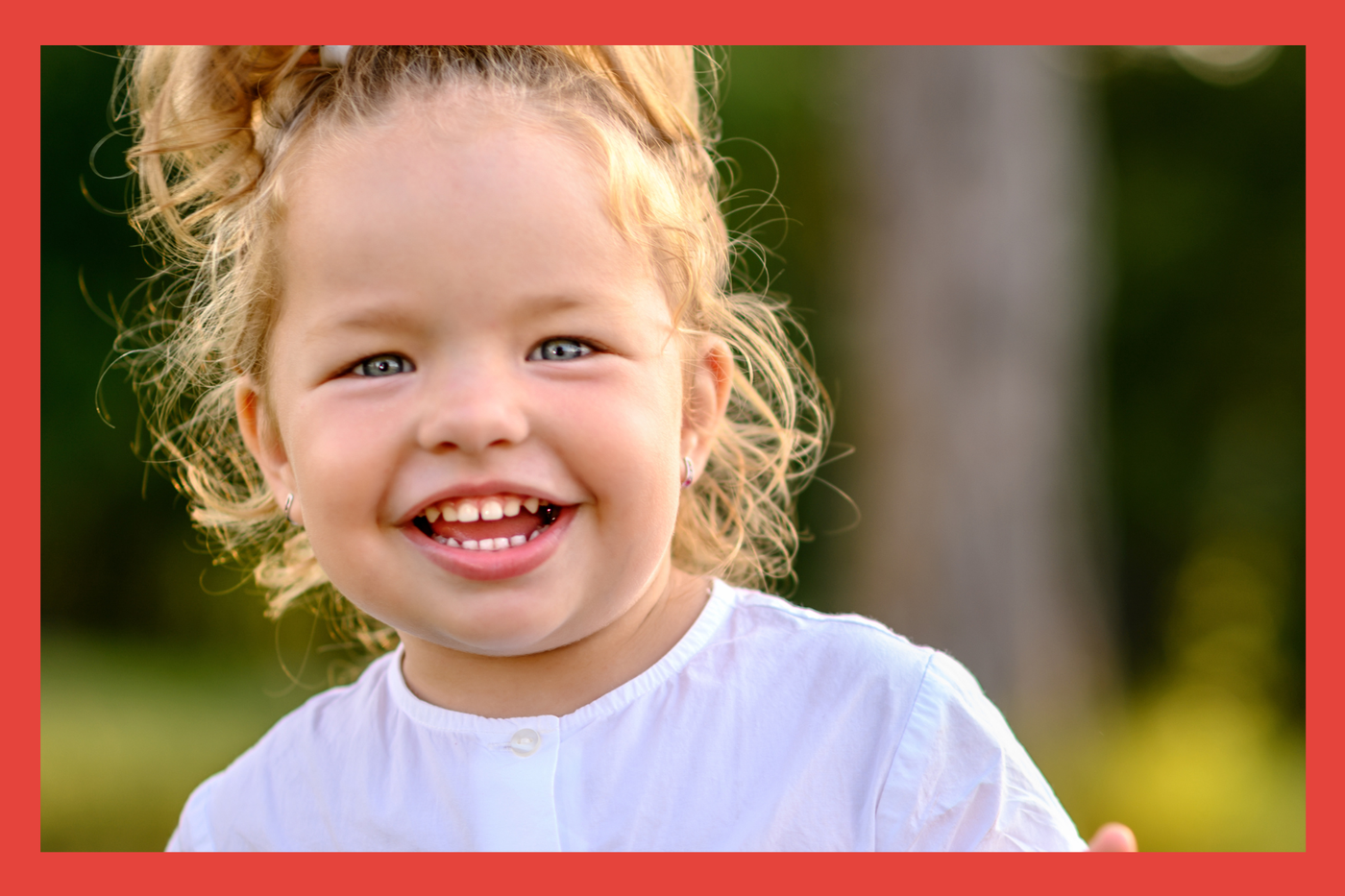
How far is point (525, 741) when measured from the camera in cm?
165

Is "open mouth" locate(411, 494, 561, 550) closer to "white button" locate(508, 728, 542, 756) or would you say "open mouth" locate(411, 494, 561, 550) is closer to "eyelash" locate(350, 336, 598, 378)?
"eyelash" locate(350, 336, 598, 378)

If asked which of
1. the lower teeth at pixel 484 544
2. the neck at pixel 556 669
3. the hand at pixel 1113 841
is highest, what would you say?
the lower teeth at pixel 484 544

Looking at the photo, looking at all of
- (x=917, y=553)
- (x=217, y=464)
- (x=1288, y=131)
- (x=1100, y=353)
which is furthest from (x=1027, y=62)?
(x=217, y=464)

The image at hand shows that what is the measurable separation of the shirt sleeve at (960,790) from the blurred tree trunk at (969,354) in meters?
4.10

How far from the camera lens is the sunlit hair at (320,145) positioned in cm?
160

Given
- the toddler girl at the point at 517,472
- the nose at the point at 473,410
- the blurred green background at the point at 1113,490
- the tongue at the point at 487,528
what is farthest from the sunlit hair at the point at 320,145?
the blurred green background at the point at 1113,490

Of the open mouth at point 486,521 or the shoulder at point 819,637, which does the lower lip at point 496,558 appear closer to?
the open mouth at point 486,521

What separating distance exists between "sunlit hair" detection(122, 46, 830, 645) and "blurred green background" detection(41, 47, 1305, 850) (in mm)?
3644

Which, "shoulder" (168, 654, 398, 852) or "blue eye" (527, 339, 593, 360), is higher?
"blue eye" (527, 339, 593, 360)

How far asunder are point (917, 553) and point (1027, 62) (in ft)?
8.32

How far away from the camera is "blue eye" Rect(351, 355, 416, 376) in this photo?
152cm

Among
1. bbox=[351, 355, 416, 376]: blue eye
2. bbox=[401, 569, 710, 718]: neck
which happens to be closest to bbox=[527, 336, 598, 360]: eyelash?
bbox=[351, 355, 416, 376]: blue eye

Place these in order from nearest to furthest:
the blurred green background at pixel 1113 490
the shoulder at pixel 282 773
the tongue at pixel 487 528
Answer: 1. the tongue at pixel 487 528
2. the shoulder at pixel 282 773
3. the blurred green background at pixel 1113 490

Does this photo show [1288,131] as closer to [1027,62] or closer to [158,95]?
[1027,62]
